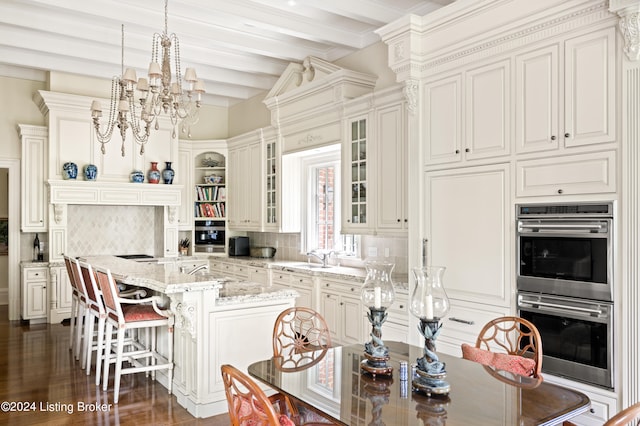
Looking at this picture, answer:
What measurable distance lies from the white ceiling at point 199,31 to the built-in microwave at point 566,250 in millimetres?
2531

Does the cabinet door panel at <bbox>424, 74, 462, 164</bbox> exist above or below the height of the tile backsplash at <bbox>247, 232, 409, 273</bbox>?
above

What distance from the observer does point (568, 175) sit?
9.41ft

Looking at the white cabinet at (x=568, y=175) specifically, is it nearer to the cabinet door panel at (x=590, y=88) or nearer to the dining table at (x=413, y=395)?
the cabinet door panel at (x=590, y=88)

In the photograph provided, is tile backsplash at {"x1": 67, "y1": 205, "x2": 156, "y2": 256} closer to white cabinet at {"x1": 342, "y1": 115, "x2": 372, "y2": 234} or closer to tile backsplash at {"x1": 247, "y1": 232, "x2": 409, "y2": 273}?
tile backsplash at {"x1": 247, "y1": 232, "x2": 409, "y2": 273}

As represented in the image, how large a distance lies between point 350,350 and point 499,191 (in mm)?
1539

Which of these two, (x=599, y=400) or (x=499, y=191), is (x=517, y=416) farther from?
(x=499, y=191)

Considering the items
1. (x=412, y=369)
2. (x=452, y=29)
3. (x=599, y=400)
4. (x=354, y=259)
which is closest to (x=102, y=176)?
(x=354, y=259)

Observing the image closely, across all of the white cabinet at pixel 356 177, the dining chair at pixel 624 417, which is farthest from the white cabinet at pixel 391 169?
the dining chair at pixel 624 417

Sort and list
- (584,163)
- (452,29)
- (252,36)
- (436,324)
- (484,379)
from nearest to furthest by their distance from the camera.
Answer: (436,324), (484,379), (584,163), (452,29), (252,36)

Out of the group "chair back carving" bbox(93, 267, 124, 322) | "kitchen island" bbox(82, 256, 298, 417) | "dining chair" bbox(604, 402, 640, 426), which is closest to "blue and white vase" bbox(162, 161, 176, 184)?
"chair back carving" bbox(93, 267, 124, 322)

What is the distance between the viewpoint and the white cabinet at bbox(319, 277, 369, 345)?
15.1 feet

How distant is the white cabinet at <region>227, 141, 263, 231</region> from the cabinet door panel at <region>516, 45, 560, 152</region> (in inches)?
169

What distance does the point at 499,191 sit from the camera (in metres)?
3.26

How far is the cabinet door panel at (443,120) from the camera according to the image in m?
3.55
